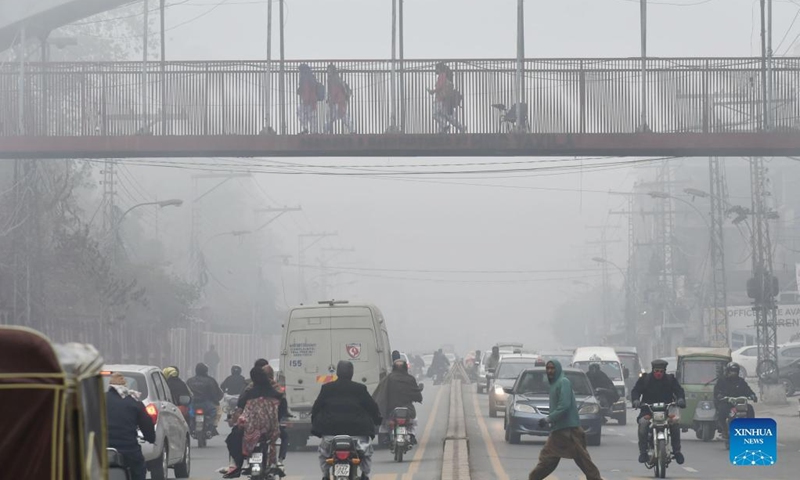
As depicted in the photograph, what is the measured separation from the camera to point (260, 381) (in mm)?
18672

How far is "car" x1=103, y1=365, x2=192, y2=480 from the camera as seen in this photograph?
1939 cm

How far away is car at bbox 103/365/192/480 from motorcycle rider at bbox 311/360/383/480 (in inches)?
148

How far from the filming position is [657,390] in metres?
22.2

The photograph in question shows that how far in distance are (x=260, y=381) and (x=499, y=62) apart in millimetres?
17109

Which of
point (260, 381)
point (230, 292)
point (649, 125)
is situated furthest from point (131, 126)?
point (230, 292)

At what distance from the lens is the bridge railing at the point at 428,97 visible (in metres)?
33.5

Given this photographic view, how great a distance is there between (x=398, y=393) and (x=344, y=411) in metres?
10.1

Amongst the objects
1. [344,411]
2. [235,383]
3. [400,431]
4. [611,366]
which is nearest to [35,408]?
[344,411]

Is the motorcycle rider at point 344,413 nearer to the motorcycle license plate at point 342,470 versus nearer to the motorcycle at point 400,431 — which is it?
the motorcycle license plate at point 342,470

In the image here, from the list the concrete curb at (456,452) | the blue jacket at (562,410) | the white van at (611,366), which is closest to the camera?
the blue jacket at (562,410)

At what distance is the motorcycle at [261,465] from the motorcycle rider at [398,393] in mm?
6855

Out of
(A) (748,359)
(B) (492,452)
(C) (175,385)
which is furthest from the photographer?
(A) (748,359)

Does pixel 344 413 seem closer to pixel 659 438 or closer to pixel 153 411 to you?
pixel 153 411

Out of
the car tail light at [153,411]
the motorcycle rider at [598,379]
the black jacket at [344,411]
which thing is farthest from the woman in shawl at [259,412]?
the motorcycle rider at [598,379]
